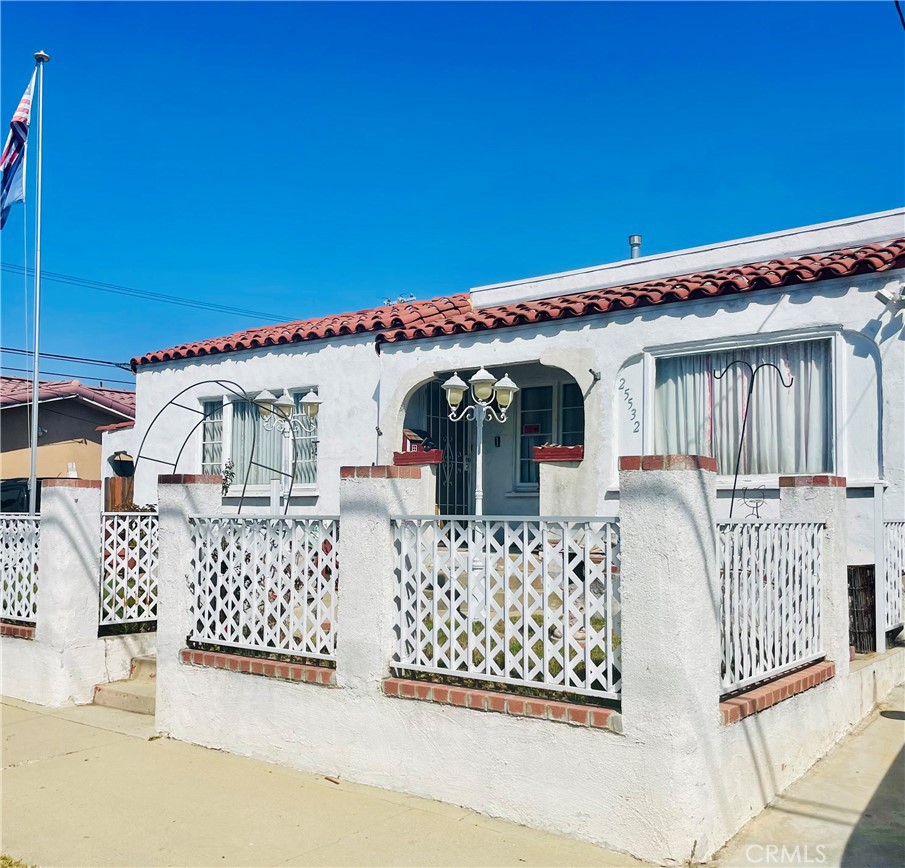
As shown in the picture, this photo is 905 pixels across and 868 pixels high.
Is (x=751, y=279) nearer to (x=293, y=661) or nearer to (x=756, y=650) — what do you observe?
(x=756, y=650)

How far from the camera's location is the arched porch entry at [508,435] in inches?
422

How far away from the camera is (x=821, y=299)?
25.6 ft

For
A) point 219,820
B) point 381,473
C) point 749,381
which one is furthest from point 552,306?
point 219,820

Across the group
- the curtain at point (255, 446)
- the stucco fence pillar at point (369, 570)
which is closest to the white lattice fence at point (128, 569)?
the stucco fence pillar at point (369, 570)

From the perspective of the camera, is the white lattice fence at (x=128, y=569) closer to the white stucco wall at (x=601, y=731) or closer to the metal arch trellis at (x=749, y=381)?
the white stucco wall at (x=601, y=731)

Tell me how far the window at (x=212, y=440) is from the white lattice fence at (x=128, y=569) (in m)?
4.47

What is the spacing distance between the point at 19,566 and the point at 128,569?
0.99 meters

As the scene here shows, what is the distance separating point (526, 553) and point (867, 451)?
4.27m

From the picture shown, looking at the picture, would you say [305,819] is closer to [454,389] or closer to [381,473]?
[381,473]

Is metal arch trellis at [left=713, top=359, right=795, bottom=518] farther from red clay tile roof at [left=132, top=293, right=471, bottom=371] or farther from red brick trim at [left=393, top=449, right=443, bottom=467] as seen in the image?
red clay tile roof at [left=132, top=293, right=471, bottom=371]

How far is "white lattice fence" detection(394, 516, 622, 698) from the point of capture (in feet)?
14.7

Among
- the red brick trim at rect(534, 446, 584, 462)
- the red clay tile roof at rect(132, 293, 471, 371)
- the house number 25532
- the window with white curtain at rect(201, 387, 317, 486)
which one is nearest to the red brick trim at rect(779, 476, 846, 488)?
the house number 25532

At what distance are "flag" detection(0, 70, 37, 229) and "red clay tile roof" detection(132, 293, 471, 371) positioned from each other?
9.86ft

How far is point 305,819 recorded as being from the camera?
4.76 meters
